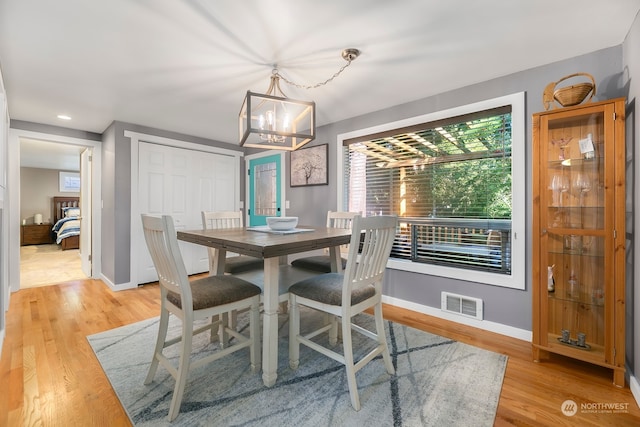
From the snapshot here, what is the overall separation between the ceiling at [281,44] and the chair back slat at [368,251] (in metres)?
1.19

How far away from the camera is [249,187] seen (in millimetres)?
4895

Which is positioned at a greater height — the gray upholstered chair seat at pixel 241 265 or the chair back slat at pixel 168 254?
the chair back slat at pixel 168 254

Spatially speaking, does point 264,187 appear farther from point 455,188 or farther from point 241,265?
point 455,188

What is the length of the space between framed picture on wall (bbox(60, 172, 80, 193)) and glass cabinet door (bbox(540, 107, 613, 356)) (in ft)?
35.2

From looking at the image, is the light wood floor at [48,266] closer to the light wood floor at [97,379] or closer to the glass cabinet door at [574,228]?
the light wood floor at [97,379]

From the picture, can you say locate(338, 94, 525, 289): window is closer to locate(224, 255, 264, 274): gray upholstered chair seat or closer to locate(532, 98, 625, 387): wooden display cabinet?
locate(532, 98, 625, 387): wooden display cabinet

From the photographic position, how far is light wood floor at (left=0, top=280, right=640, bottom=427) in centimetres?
144

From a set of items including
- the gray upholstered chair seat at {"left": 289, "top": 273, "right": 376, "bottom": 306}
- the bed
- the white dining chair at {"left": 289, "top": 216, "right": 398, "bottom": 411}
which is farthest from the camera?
the bed

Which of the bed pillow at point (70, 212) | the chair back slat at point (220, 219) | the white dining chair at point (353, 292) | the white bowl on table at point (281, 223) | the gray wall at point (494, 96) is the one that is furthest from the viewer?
the bed pillow at point (70, 212)

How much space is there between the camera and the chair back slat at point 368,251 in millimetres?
1459

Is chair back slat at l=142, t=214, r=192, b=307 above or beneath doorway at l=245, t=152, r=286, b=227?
beneath

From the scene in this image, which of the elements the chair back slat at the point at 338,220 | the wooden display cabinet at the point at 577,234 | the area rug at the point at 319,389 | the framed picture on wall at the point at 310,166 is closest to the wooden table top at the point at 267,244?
the area rug at the point at 319,389

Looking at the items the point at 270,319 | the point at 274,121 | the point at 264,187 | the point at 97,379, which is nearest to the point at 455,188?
the point at 274,121

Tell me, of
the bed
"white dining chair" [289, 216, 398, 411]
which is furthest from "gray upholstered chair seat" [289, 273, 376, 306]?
the bed
